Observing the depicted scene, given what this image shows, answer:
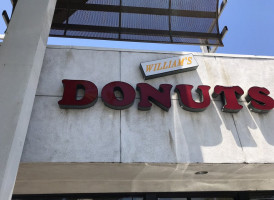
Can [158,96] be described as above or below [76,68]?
below

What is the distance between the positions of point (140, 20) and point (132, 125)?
3268 mm

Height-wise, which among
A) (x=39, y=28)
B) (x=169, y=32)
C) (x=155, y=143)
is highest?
(x=169, y=32)

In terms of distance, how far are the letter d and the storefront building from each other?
0.02m

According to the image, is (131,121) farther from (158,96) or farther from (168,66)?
(168,66)

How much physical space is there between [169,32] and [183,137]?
3.24 m

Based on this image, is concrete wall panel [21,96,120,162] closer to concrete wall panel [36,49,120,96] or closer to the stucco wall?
the stucco wall

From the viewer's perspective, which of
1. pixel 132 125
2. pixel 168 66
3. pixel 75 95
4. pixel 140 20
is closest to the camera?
pixel 132 125

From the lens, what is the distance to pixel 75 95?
5.80 meters

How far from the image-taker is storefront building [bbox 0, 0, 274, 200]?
203 inches

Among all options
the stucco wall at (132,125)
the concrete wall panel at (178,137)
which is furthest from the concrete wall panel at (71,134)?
the concrete wall panel at (178,137)

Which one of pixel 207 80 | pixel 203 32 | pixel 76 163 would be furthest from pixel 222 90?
pixel 76 163

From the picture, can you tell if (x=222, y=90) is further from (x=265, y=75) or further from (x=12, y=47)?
(x=12, y=47)

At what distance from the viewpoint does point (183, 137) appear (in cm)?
572

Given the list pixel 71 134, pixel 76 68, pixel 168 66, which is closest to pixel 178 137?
pixel 168 66
